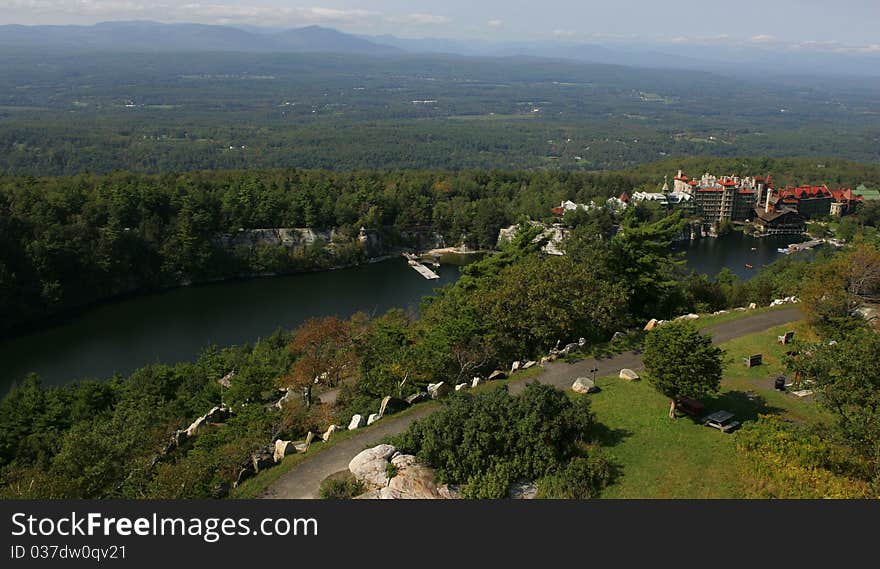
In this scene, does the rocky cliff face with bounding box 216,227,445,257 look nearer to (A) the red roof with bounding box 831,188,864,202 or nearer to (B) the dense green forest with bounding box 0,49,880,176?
(A) the red roof with bounding box 831,188,864,202

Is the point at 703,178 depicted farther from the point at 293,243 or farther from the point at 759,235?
the point at 293,243

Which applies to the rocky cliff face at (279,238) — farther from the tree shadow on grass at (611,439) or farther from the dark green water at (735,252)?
the tree shadow on grass at (611,439)

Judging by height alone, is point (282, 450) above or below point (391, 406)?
below

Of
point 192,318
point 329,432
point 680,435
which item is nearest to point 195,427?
point 329,432

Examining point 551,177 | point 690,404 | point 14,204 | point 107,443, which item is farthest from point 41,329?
point 551,177

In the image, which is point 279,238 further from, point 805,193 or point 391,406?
point 805,193

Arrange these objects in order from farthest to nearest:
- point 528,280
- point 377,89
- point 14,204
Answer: point 377,89
point 14,204
point 528,280

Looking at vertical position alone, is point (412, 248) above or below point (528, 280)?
below
